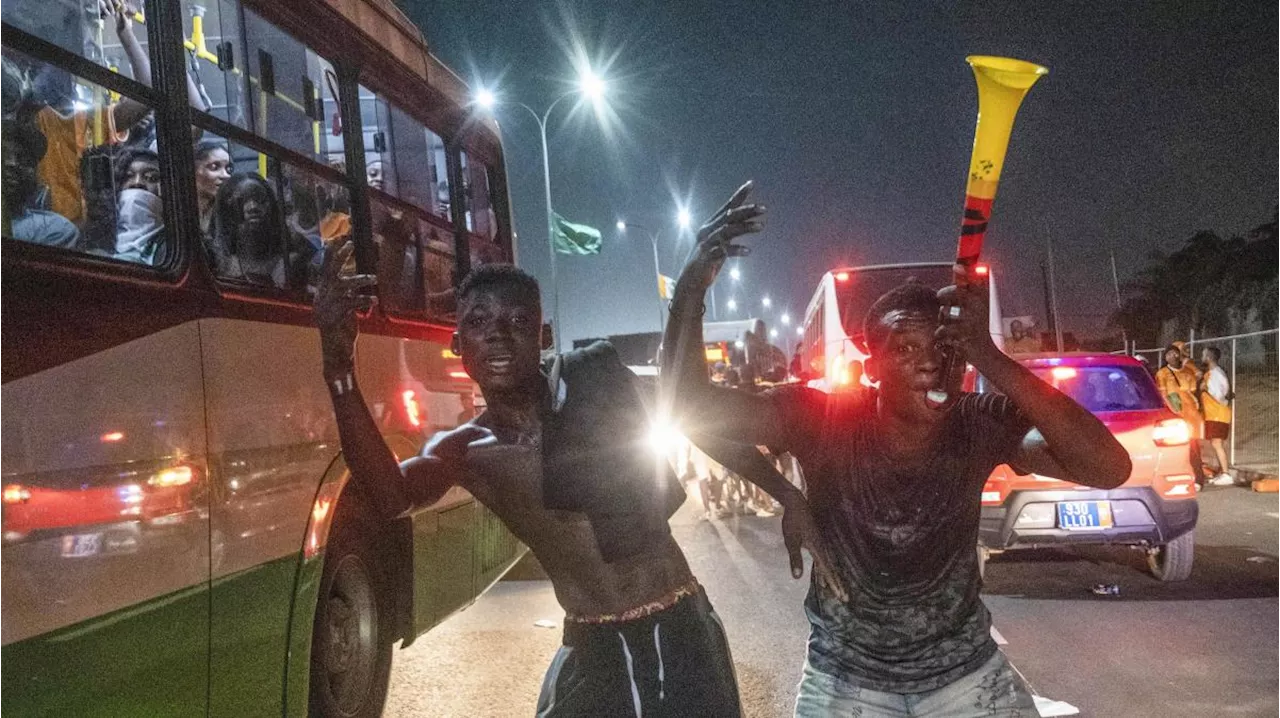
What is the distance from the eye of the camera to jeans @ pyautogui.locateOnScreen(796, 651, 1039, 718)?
256cm

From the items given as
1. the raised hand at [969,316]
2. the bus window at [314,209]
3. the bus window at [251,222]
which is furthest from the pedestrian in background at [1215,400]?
the raised hand at [969,316]

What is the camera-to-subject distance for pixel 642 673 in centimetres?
242

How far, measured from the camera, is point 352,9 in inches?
214

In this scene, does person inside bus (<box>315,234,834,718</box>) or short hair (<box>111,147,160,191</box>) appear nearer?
person inside bus (<box>315,234,834,718</box>)

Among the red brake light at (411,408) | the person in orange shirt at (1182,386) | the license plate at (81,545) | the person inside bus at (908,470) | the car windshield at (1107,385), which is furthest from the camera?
the person in orange shirt at (1182,386)

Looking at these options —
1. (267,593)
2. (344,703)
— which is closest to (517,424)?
(267,593)

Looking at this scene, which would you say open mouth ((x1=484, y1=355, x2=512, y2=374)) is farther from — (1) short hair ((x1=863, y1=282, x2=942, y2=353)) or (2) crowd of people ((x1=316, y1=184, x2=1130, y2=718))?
(1) short hair ((x1=863, y1=282, x2=942, y2=353))

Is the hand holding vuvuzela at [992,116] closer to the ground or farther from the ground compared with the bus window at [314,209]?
closer to the ground

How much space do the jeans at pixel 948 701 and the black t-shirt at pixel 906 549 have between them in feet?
0.08

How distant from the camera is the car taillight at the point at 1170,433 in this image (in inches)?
289

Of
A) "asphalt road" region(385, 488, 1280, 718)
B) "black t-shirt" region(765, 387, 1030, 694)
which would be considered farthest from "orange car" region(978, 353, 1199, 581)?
"black t-shirt" region(765, 387, 1030, 694)

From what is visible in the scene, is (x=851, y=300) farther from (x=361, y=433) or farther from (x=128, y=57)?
(x=361, y=433)

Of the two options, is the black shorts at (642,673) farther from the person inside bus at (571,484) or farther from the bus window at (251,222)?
the bus window at (251,222)

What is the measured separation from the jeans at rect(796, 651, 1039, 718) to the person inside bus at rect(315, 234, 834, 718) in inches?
11.1
